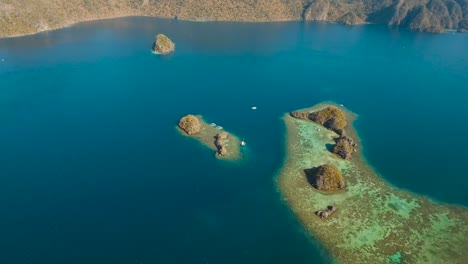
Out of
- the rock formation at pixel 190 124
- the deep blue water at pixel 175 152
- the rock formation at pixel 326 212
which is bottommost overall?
the deep blue water at pixel 175 152

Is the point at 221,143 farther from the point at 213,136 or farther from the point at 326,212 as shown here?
the point at 326,212

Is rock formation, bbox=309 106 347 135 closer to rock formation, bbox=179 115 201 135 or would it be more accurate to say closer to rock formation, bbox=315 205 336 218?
rock formation, bbox=179 115 201 135

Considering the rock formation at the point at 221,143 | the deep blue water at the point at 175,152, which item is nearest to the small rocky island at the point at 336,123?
the deep blue water at the point at 175,152

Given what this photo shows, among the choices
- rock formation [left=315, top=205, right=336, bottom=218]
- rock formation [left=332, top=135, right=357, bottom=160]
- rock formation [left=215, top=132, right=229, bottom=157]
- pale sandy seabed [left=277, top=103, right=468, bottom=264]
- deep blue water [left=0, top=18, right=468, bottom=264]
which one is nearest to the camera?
pale sandy seabed [left=277, top=103, right=468, bottom=264]

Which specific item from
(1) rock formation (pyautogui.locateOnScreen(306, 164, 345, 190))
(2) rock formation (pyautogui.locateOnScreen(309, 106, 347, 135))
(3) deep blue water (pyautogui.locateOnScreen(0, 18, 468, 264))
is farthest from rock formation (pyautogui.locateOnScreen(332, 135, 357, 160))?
(1) rock formation (pyautogui.locateOnScreen(306, 164, 345, 190))

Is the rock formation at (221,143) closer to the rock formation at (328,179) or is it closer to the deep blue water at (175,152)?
the deep blue water at (175,152)

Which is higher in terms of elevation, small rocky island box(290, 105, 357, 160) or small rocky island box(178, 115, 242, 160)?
small rocky island box(290, 105, 357, 160)

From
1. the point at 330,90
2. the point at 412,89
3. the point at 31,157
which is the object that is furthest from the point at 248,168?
the point at 412,89

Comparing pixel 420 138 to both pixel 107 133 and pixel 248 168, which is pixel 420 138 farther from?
pixel 107 133
